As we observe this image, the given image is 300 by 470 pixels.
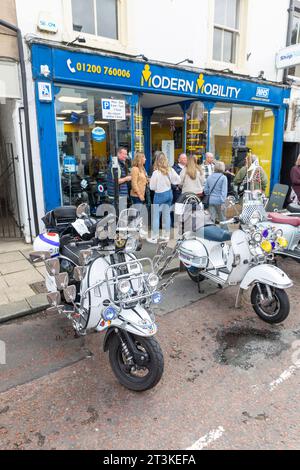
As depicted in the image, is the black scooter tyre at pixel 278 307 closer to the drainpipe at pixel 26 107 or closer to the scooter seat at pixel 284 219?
the scooter seat at pixel 284 219

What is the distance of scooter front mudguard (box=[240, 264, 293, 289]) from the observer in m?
3.71

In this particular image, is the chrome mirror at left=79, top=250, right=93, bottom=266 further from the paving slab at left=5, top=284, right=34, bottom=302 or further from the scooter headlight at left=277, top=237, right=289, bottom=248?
the scooter headlight at left=277, top=237, right=289, bottom=248

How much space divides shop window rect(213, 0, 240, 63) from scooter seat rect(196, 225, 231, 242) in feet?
20.6

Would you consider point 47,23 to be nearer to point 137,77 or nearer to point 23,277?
point 137,77

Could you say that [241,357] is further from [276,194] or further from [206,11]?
[206,11]

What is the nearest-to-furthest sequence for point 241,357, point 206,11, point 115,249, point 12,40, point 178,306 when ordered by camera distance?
point 115,249 < point 241,357 < point 178,306 < point 12,40 < point 206,11

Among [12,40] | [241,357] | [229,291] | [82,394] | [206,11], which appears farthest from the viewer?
[206,11]

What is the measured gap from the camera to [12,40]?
5.85 metres

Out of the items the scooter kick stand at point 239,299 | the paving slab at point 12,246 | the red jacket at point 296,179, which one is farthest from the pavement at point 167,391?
the red jacket at point 296,179

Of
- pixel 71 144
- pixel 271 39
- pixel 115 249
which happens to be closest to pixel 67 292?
pixel 115 249

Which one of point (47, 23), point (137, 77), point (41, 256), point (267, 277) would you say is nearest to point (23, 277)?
point (41, 256)

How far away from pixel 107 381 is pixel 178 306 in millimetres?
1732

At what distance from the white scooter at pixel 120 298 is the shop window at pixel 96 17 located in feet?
18.4

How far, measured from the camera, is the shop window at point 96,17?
6.64 metres
